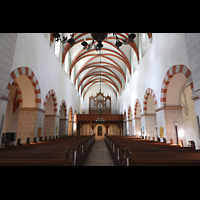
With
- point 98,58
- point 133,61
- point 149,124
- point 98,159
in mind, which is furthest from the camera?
point 98,58

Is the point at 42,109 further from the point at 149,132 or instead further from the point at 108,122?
the point at 108,122

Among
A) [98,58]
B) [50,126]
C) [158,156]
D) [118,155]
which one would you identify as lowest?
[118,155]

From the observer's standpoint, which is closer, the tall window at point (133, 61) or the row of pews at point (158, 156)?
the row of pews at point (158, 156)

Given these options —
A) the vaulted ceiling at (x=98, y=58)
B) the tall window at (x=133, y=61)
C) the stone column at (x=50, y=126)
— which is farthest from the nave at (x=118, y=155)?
the tall window at (x=133, y=61)

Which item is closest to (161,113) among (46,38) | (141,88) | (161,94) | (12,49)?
(161,94)

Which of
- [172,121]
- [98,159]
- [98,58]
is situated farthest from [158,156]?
[98,58]

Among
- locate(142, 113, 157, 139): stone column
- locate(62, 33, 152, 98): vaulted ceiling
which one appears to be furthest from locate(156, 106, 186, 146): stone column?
locate(62, 33, 152, 98): vaulted ceiling

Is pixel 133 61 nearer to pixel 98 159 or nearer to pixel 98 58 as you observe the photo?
pixel 98 58

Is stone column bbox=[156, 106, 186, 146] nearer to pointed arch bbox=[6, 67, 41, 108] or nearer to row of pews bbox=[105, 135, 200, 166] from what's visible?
row of pews bbox=[105, 135, 200, 166]

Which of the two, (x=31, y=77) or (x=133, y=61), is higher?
(x=133, y=61)

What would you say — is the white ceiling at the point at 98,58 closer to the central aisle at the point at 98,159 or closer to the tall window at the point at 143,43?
the tall window at the point at 143,43

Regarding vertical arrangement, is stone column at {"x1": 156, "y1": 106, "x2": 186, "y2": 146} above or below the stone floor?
above

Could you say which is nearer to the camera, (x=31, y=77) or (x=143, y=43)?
(x=31, y=77)

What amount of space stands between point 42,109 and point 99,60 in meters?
12.0
